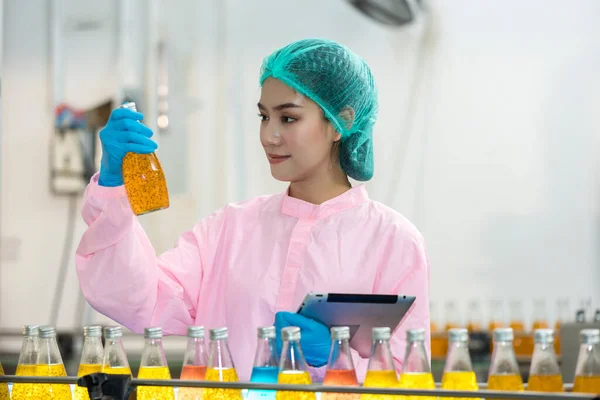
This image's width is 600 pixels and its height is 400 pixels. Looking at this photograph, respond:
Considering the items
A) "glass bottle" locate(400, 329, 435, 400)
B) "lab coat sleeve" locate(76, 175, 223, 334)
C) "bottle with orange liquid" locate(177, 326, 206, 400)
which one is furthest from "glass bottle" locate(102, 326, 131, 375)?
"glass bottle" locate(400, 329, 435, 400)

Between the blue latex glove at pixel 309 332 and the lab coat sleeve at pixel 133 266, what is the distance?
38cm

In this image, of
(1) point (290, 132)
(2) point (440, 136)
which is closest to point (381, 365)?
(1) point (290, 132)

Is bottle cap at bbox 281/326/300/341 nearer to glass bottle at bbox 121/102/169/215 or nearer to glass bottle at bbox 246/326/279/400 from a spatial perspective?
glass bottle at bbox 246/326/279/400

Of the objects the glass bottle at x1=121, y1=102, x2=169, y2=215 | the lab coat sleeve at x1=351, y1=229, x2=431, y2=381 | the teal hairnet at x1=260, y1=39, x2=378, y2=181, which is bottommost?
the lab coat sleeve at x1=351, y1=229, x2=431, y2=381

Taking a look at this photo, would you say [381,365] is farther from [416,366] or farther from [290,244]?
[290,244]

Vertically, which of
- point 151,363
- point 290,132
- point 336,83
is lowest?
point 151,363

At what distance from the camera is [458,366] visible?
1316 millimetres

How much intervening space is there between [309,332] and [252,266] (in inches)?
18.5

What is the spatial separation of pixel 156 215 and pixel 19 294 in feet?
2.83

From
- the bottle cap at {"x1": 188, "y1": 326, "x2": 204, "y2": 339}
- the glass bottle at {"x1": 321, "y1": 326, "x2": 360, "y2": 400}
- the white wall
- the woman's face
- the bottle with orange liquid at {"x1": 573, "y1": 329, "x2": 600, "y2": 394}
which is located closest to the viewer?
the bottle with orange liquid at {"x1": 573, "y1": 329, "x2": 600, "y2": 394}

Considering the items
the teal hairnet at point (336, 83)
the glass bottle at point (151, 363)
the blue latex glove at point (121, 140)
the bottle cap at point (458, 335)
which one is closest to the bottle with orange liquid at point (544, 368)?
the bottle cap at point (458, 335)

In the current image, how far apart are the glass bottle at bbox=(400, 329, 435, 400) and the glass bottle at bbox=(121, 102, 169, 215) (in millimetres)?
645

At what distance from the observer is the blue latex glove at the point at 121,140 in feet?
5.55

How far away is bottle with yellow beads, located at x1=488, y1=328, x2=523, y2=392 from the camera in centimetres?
129
